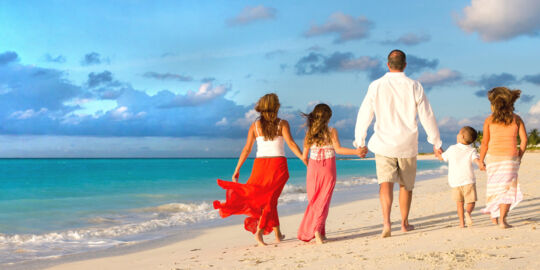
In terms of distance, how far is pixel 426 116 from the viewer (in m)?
5.40

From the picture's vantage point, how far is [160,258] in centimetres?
600

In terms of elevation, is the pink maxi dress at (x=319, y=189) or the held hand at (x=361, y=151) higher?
the held hand at (x=361, y=151)

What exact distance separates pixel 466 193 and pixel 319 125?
7.57 ft

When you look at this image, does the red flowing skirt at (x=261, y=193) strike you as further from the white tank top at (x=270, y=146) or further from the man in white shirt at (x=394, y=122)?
the man in white shirt at (x=394, y=122)

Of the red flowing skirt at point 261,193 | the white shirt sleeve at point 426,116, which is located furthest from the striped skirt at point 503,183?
the red flowing skirt at point 261,193

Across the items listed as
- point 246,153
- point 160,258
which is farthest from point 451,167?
point 160,258

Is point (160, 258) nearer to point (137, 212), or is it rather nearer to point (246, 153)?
point (246, 153)

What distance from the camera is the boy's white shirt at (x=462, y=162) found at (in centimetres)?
618

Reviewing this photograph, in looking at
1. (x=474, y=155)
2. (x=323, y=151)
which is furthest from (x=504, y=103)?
(x=323, y=151)

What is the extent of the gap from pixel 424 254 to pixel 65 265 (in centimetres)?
471

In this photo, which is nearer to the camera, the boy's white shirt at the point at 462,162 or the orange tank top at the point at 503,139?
the orange tank top at the point at 503,139

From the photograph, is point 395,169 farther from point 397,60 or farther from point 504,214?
point 504,214

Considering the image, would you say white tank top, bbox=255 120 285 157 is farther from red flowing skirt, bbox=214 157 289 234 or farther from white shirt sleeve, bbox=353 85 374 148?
white shirt sleeve, bbox=353 85 374 148

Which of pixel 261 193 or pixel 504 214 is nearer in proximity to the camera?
pixel 504 214
